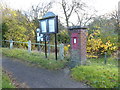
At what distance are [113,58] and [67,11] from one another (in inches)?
241

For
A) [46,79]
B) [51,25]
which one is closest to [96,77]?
[46,79]

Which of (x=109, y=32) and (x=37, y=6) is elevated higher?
(x=37, y=6)

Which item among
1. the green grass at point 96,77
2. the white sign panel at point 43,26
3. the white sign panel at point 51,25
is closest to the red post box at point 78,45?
the green grass at point 96,77

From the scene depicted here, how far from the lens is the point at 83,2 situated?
1317cm

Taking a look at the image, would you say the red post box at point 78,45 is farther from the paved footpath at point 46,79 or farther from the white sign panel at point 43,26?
the white sign panel at point 43,26

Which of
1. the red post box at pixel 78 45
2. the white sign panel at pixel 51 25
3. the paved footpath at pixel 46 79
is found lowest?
the paved footpath at pixel 46 79

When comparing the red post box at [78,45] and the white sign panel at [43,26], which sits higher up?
the white sign panel at [43,26]

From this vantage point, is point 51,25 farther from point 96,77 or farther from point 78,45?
point 96,77

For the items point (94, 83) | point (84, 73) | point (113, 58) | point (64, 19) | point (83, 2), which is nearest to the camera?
point (94, 83)

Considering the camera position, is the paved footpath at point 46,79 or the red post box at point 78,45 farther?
the red post box at point 78,45

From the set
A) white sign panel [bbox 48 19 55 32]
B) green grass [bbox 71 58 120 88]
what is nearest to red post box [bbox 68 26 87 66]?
green grass [bbox 71 58 120 88]

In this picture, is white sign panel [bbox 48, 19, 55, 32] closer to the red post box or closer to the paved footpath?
the red post box

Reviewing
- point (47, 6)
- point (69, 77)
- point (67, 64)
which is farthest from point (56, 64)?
point (47, 6)

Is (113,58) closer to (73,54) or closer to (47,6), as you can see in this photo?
(73,54)
